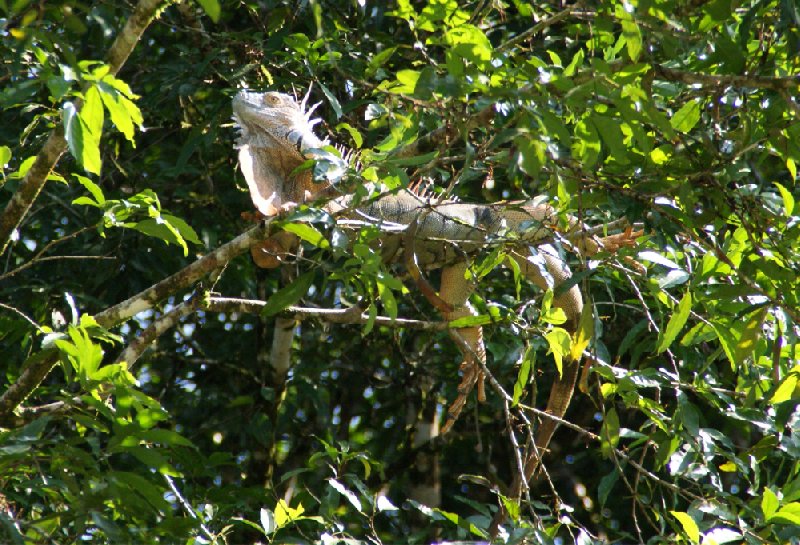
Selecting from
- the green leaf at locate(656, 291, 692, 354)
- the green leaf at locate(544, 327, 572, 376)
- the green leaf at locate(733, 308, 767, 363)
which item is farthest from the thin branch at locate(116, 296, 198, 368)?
the green leaf at locate(733, 308, 767, 363)

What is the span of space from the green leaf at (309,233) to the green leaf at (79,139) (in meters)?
0.62

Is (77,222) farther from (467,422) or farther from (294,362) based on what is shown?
(467,422)

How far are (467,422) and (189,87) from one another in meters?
2.70

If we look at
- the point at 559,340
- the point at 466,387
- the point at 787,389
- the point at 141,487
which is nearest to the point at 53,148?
the point at 141,487

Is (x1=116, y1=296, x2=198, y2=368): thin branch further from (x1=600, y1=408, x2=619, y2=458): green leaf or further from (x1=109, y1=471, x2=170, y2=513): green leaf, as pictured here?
(x1=600, y1=408, x2=619, y2=458): green leaf

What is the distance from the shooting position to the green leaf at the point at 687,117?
350 cm

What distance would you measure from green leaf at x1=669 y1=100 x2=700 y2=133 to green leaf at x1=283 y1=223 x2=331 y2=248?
1.19 metres

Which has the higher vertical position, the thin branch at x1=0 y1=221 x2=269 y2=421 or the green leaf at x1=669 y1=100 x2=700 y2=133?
the green leaf at x1=669 y1=100 x2=700 y2=133

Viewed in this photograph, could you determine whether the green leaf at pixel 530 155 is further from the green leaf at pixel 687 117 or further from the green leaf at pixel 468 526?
the green leaf at pixel 468 526

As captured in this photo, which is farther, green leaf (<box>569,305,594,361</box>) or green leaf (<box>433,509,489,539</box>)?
green leaf (<box>433,509,489,539</box>)

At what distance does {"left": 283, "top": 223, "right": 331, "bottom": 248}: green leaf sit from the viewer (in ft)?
10.9

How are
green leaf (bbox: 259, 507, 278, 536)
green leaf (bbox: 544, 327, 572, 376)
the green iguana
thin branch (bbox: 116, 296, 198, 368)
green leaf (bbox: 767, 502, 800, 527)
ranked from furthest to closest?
the green iguana < thin branch (bbox: 116, 296, 198, 368) < green leaf (bbox: 259, 507, 278, 536) < green leaf (bbox: 544, 327, 572, 376) < green leaf (bbox: 767, 502, 800, 527)

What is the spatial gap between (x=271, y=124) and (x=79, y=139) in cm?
177

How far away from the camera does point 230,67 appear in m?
5.18
